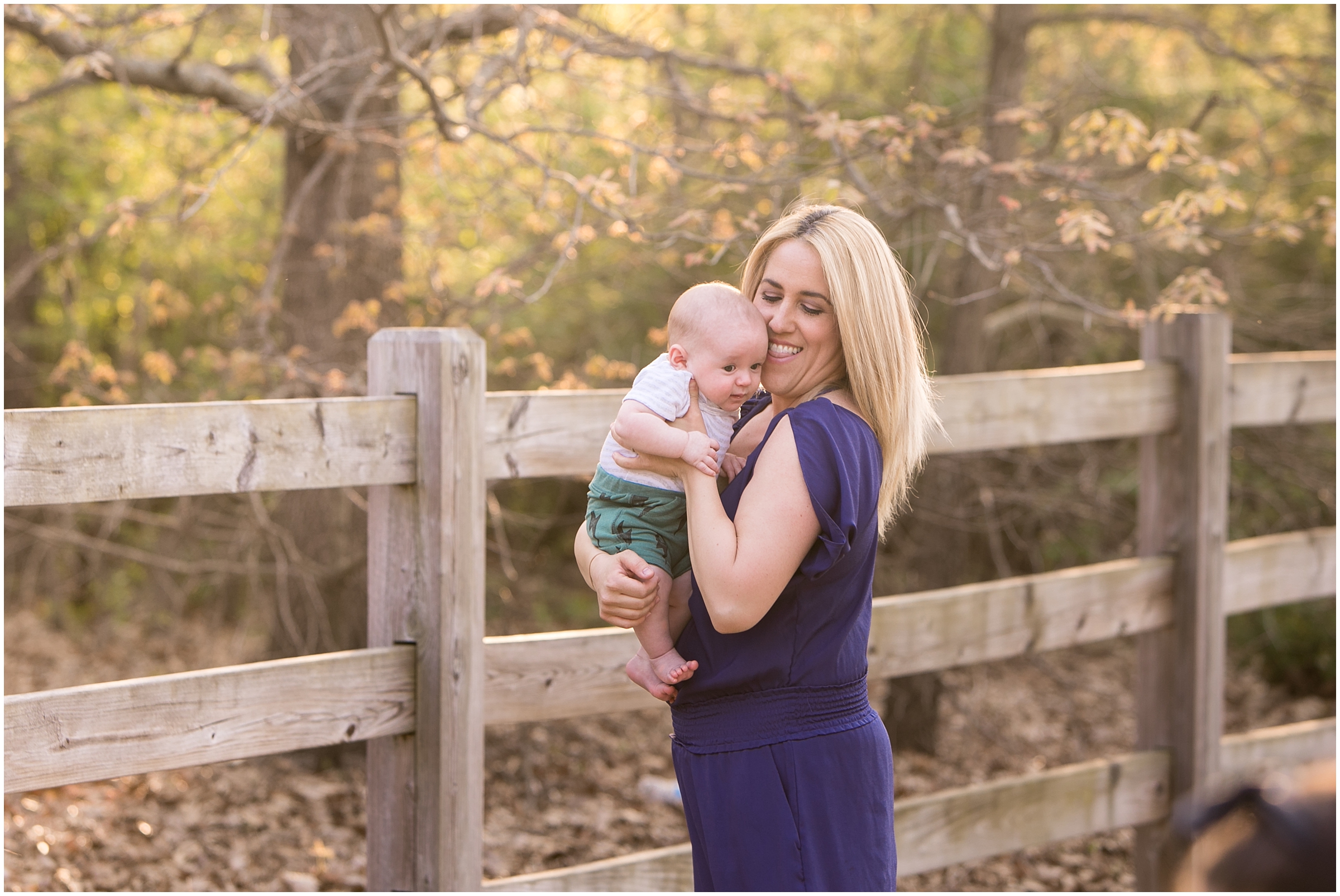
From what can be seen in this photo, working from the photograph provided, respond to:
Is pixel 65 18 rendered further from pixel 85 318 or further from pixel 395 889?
pixel 85 318

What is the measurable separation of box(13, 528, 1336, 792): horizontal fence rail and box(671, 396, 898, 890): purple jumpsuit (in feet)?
3.44

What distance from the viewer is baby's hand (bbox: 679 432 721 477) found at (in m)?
1.92

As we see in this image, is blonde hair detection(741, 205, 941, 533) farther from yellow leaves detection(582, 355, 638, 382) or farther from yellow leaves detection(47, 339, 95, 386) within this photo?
yellow leaves detection(47, 339, 95, 386)

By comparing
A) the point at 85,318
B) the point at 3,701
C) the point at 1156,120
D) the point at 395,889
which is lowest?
the point at 395,889

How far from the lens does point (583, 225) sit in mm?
4539

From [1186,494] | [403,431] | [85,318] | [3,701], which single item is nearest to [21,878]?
[3,701]

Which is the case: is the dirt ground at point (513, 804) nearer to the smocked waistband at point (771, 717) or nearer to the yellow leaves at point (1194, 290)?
the yellow leaves at point (1194, 290)

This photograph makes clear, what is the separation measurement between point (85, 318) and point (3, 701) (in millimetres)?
6778

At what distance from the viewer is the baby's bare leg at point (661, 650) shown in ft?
6.68

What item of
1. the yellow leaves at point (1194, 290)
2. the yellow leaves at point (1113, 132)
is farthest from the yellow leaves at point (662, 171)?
the yellow leaves at point (1194, 290)

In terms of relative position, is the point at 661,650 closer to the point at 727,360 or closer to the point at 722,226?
the point at 727,360

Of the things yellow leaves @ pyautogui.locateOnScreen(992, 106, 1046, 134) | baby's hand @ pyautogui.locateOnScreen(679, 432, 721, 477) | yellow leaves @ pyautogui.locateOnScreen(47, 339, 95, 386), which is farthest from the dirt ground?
baby's hand @ pyautogui.locateOnScreen(679, 432, 721, 477)

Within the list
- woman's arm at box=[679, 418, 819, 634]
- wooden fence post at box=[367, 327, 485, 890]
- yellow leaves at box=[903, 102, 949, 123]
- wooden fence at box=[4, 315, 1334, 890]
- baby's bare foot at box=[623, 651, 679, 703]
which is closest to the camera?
woman's arm at box=[679, 418, 819, 634]

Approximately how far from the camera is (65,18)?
3.89 metres
